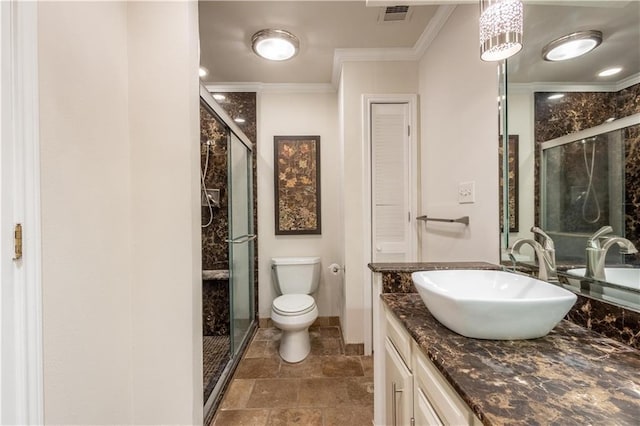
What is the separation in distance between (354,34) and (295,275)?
2077 millimetres

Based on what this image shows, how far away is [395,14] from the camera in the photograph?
5.67 feet

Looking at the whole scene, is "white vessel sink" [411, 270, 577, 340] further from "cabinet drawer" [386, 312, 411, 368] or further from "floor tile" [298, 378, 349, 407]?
"floor tile" [298, 378, 349, 407]

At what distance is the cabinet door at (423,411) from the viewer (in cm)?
73

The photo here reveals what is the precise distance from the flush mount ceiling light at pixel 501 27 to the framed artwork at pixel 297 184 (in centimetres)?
179

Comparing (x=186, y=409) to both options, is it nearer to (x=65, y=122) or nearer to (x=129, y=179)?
(x=129, y=179)

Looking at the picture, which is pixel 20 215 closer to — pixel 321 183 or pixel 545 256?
pixel 545 256

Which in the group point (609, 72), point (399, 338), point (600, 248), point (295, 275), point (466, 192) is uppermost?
point (609, 72)

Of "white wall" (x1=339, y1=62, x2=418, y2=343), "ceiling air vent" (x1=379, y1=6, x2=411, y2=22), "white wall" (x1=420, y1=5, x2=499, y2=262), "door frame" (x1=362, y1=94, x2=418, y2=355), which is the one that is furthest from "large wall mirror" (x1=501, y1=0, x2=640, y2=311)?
"white wall" (x1=339, y1=62, x2=418, y2=343)

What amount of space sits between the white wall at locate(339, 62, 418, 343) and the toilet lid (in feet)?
1.08

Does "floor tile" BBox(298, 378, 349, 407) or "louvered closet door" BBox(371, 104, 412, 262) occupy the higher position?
"louvered closet door" BBox(371, 104, 412, 262)

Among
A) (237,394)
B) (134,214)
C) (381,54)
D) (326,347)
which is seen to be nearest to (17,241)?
(134,214)

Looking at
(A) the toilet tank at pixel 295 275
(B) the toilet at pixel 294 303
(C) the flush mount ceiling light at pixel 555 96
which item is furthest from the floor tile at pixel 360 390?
(C) the flush mount ceiling light at pixel 555 96

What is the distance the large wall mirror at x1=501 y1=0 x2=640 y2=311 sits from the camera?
77cm

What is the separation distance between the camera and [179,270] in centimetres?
112
